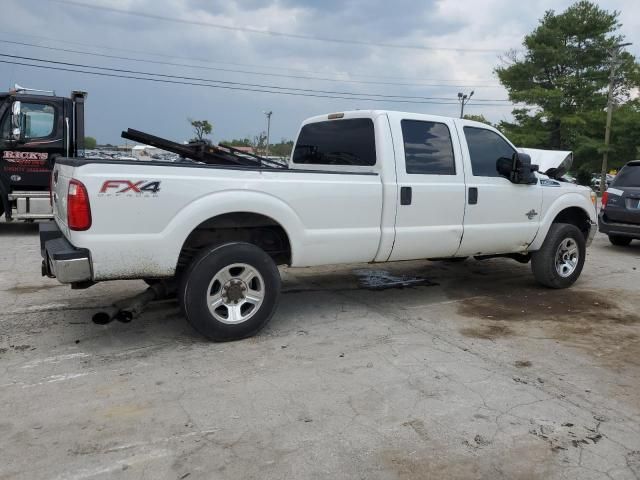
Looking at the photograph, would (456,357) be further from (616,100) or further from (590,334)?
(616,100)

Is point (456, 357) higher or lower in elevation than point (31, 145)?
lower

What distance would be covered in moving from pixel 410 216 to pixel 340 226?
2.59ft

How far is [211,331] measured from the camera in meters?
4.29

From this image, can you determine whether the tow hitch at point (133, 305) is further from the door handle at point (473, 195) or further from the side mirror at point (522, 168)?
the side mirror at point (522, 168)

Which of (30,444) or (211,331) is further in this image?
(211,331)

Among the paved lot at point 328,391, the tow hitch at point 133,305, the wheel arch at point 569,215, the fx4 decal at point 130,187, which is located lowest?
the paved lot at point 328,391

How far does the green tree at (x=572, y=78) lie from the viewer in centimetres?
3622

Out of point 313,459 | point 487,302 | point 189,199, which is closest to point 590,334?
point 487,302

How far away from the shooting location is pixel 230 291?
4.38 meters

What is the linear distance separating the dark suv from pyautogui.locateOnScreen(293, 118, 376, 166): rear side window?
6750mm

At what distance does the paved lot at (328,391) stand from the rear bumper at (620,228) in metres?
4.37

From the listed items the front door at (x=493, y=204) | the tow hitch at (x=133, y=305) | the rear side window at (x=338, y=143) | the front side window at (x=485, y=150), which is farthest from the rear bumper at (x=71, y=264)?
the front side window at (x=485, y=150)

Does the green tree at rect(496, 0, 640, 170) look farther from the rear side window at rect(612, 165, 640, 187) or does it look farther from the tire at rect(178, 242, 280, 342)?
the tire at rect(178, 242, 280, 342)

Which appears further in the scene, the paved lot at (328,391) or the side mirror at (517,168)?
the side mirror at (517,168)
